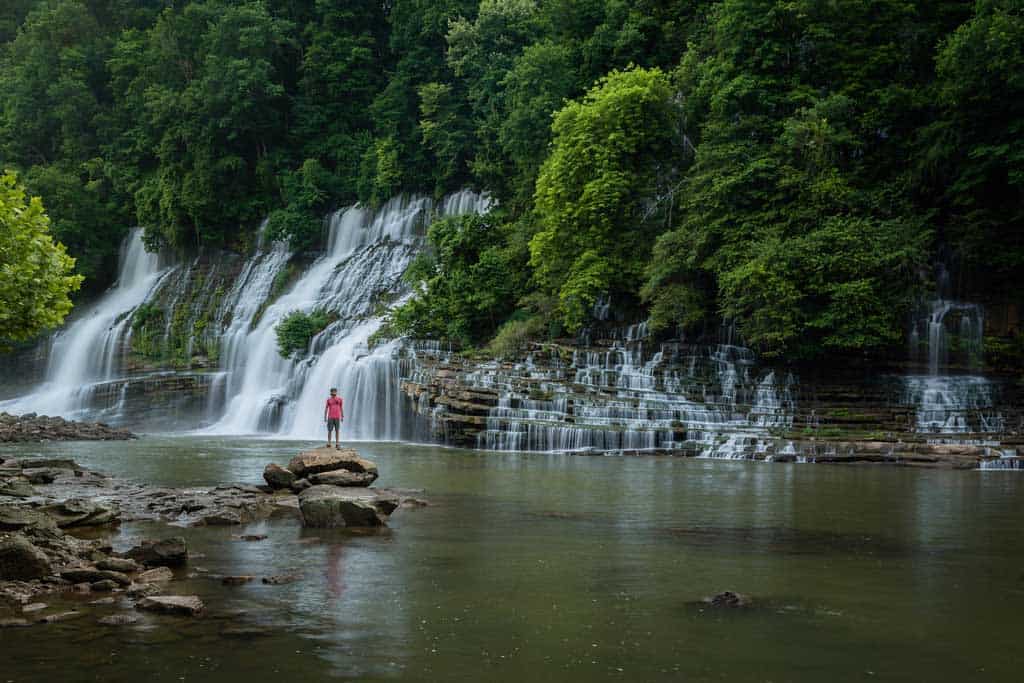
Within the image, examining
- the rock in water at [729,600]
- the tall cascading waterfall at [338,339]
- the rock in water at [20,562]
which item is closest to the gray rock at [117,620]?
the rock in water at [20,562]

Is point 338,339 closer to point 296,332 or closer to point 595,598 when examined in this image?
point 296,332

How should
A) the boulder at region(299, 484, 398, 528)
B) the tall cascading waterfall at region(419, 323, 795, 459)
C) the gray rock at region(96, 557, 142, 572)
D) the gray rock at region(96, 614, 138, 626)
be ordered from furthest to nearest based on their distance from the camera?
the tall cascading waterfall at region(419, 323, 795, 459)
the boulder at region(299, 484, 398, 528)
the gray rock at region(96, 557, 142, 572)
the gray rock at region(96, 614, 138, 626)

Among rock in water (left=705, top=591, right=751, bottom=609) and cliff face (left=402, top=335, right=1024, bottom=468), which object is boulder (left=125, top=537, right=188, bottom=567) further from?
cliff face (left=402, top=335, right=1024, bottom=468)

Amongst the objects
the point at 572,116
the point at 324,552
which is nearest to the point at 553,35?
the point at 572,116

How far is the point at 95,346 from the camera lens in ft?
177

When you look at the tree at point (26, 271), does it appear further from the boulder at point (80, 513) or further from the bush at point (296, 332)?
the bush at point (296, 332)

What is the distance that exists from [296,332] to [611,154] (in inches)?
626

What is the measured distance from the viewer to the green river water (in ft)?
25.3

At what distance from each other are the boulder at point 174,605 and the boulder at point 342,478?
8.23 metres

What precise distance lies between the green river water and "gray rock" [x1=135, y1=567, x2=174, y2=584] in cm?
19

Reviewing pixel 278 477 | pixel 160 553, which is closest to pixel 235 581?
pixel 160 553

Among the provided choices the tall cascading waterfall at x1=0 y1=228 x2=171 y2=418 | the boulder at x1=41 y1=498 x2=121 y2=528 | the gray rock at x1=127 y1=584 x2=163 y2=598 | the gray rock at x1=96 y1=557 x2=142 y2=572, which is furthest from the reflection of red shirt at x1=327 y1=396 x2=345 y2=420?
the tall cascading waterfall at x1=0 y1=228 x2=171 y2=418

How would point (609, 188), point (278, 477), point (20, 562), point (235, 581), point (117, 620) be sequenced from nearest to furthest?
point (117, 620) < point (20, 562) < point (235, 581) < point (278, 477) < point (609, 188)

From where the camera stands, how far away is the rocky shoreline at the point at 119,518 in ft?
32.4
